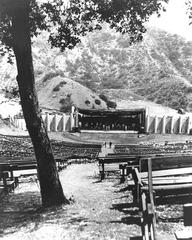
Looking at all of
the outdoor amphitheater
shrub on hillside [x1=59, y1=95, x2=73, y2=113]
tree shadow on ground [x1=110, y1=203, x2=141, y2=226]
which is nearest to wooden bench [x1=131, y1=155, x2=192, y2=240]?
the outdoor amphitheater

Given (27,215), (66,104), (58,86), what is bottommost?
(27,215)

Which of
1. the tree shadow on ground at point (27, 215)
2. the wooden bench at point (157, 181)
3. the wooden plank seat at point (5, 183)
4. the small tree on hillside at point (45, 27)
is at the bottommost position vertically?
the tree shadow on ground at point (27, 215)

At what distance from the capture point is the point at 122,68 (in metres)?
138

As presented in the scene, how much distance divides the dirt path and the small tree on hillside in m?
1.06

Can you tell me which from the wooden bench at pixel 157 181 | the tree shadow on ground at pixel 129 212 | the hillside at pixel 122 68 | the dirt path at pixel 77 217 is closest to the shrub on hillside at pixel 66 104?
the hillside at pixel 122 68

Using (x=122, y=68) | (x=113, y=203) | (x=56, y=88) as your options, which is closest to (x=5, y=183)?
(x=113, y=203)

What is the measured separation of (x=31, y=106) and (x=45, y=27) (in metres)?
4.92

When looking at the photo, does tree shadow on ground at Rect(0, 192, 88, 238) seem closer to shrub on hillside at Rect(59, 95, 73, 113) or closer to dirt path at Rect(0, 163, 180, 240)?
dirt path at Rect(0, 163, 180, 240)

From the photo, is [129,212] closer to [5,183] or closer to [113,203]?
[113,203]

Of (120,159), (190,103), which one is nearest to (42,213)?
(120,159)

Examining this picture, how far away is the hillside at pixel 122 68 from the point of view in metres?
105

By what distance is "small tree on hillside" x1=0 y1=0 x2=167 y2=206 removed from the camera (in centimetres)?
1134

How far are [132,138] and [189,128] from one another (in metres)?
13.5

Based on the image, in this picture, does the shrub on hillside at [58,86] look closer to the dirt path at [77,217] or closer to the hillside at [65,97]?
the hillside at [65,97]
